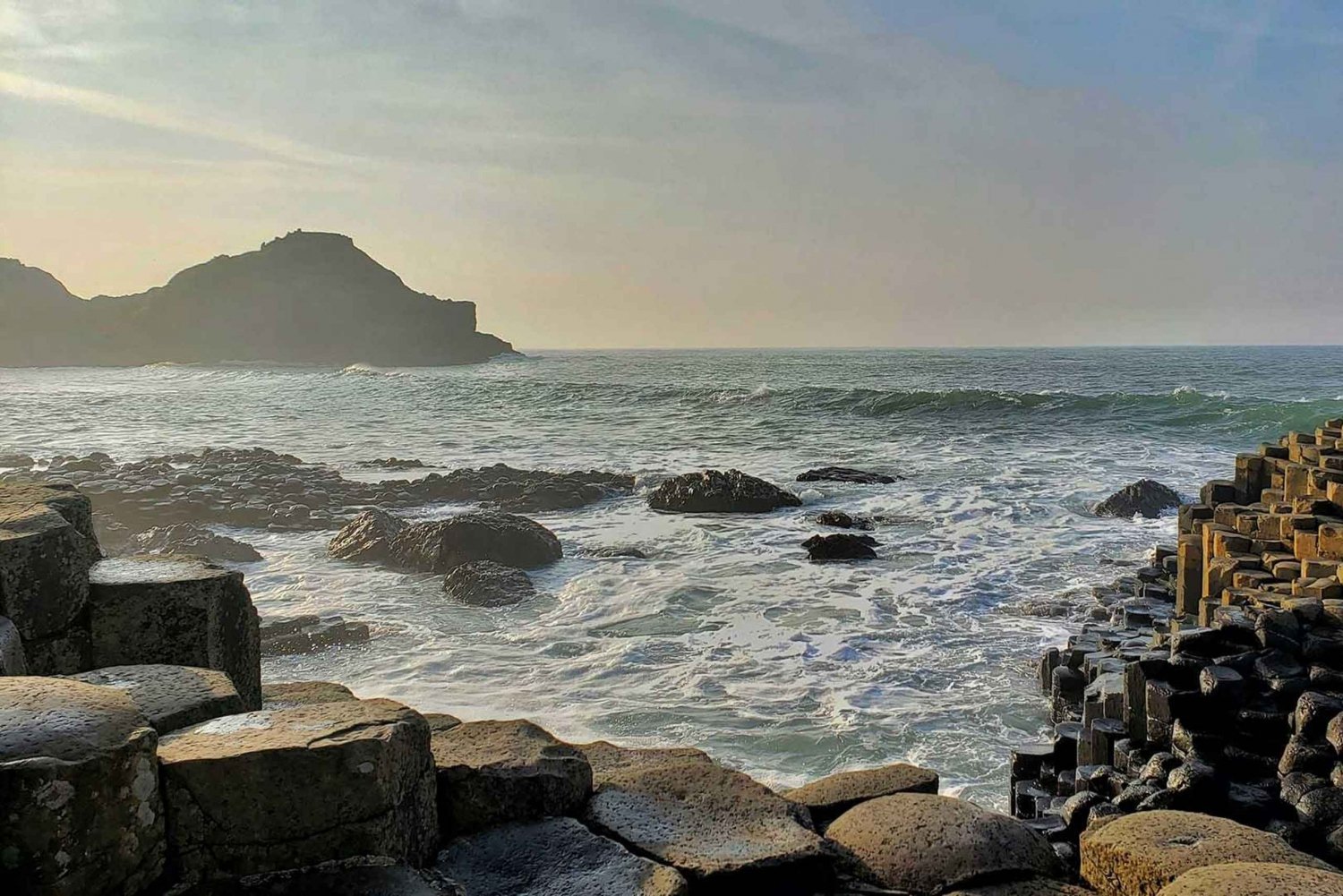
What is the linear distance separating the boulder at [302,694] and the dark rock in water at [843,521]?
1123 cm

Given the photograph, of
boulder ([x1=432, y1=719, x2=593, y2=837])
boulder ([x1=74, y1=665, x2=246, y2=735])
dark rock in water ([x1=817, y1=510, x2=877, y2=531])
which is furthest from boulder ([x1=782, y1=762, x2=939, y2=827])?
dark rock in water ([x1=817, y1=510, x2=877, y2=531])

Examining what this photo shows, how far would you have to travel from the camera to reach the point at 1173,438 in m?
28.7

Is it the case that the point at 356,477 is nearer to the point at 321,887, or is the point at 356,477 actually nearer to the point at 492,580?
the point at 492,580

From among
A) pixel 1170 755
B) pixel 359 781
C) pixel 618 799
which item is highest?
pixel 359 781

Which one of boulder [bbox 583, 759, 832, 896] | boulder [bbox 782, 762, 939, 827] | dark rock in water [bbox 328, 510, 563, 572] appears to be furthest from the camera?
dark rock in water [bbox 328, 510, 563, 572]

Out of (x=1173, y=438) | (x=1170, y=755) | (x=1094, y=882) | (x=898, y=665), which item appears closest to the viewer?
(x=1094, y=882)

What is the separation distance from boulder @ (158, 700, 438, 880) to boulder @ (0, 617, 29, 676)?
70 cm

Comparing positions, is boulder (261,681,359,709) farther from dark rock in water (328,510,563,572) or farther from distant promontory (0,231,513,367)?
distant promontory (0,231,513,367)

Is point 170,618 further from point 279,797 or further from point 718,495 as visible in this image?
point 718,495

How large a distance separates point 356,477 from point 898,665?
15964 mm

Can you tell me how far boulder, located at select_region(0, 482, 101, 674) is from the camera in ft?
10.4

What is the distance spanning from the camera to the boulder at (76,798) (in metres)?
2.12

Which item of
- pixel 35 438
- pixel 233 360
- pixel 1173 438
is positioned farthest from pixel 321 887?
pixel 233 360

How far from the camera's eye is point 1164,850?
319 cm
